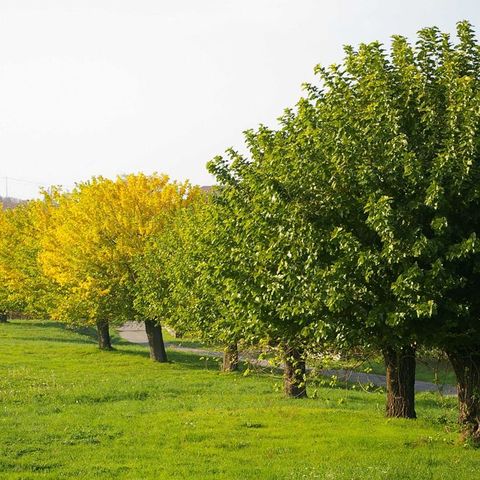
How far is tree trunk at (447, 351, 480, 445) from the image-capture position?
21.7 m

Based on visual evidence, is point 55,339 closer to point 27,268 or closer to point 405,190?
point 27,268

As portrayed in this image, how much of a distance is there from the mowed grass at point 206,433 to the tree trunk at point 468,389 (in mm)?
603

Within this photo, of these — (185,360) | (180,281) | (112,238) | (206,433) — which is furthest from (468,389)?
(185,360)

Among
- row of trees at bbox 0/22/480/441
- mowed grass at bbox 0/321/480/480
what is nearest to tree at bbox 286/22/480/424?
row of trees at bbox 0/22/480/441

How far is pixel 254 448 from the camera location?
78.6ft

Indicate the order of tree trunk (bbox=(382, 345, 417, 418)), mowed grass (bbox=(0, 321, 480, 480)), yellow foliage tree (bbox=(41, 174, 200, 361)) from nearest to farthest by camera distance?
mowed grass (bbox=(0, 321, 480, 480)) → tree trunk (bbox=(382, 345, 417, 418)) → yellow foliage tree (bbox=(41, 174, 200, 361))

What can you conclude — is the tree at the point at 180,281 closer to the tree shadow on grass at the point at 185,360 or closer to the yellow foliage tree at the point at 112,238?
the yellow foliage tree at the point at 112,238

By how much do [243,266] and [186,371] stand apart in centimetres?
2979

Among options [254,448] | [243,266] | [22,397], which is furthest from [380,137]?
[22,397]

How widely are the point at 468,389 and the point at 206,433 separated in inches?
375

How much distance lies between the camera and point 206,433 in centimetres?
2644

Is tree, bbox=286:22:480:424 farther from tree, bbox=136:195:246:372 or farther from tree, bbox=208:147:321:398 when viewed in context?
tree, bbox=136:195:246:372

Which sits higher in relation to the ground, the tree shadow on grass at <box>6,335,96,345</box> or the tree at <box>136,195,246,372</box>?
the tree at <box>136,195,246,372</box>

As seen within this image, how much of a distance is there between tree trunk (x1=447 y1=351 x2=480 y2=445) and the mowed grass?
603mm
